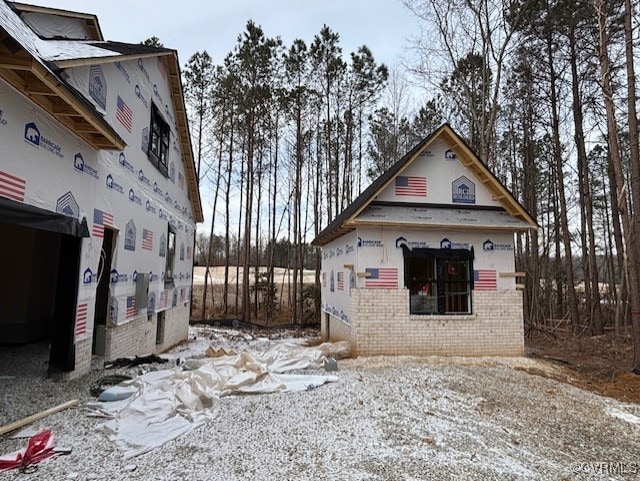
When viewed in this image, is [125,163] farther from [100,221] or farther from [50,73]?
[50,73]

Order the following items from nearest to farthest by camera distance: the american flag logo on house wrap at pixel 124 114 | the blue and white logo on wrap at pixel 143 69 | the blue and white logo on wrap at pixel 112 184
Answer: the blue and white logo on wrap at pixel 112 184 < the american flag logo on house wrap at pixel 124 114 < the blue and white logo on wrap at pixel 143 69

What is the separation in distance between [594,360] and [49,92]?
544 inches

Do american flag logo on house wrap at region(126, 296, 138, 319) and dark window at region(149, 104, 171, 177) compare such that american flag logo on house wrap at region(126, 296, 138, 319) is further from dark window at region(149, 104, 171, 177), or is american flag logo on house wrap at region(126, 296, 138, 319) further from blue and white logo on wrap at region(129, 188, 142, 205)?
dark window at region(149, 104, 171, 177)

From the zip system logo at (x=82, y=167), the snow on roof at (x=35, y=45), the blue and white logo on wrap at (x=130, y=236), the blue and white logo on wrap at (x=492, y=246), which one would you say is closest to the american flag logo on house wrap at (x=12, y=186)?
the zip system logo at (x=82, y=167)

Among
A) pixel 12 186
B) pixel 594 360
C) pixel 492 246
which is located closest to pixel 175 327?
pixel 12 186

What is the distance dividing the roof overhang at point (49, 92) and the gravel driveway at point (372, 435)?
3692 mm

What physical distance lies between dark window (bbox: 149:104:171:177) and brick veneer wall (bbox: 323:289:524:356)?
6.13m

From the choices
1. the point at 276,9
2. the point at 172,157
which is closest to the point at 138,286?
the point at 172,157

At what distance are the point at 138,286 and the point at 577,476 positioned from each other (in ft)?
26.3

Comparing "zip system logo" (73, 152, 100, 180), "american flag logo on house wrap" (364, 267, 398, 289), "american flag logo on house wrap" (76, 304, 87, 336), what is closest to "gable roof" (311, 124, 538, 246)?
"american flag logo on house wrap" (364, 267, 398, 289)

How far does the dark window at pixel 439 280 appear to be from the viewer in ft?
30.2

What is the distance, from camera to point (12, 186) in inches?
167

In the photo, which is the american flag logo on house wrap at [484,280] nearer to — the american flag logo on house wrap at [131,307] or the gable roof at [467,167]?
the gable roof at [467,167]

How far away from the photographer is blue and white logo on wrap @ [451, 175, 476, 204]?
9.73m
